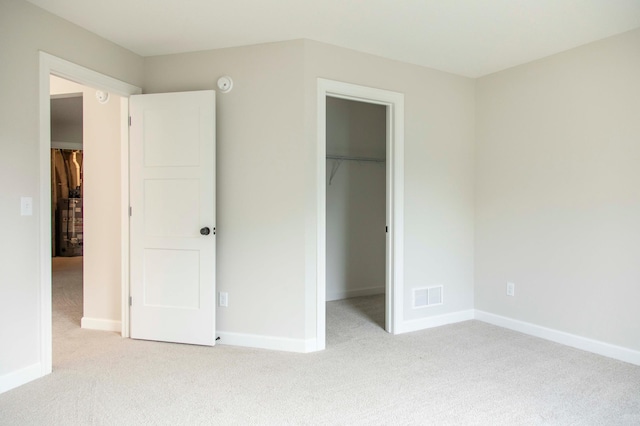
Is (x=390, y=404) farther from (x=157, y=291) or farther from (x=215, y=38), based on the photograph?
Result: (x=215, y=38)

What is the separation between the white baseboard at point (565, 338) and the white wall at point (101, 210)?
3527 millimetres

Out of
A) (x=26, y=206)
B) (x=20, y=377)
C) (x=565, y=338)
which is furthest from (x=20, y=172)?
(x=565, y=338)

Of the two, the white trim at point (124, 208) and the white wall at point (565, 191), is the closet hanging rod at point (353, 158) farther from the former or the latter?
the white trim at point (124, 208)

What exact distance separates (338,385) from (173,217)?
5.99 feet

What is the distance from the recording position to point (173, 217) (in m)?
3.19

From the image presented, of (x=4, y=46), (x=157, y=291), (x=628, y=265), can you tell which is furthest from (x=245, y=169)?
(x=628, y=265)

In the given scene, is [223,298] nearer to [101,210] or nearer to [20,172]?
[101,210]

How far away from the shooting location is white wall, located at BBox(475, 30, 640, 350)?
2914 mm

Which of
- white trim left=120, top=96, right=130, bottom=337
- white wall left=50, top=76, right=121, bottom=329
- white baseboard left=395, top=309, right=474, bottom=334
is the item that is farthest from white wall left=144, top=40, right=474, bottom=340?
white baseboard left=395, top=309, right=474, bottom=334

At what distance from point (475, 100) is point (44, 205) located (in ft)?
12.6

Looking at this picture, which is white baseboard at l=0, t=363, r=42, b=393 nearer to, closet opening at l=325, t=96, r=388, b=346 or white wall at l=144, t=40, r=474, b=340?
white wall at l=144, t=40, r=474, b=340

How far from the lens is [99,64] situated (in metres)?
3.00

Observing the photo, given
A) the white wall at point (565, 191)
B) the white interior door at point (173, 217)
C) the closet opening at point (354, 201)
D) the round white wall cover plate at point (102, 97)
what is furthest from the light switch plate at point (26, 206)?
the white wall at point (565, 191)

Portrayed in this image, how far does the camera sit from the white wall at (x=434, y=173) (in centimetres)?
352
